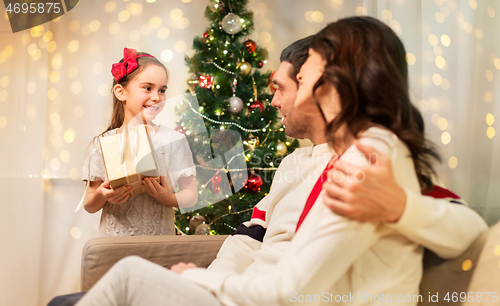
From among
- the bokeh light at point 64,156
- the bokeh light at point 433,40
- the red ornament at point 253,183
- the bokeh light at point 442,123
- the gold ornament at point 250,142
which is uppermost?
the bokeh light at point 433,40

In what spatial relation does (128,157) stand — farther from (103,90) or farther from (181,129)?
(103,90)

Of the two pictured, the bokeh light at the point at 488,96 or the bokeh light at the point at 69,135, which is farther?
the bokeh light at the point at 69,135

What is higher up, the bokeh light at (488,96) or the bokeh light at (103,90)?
the bokeh light at (488,96)

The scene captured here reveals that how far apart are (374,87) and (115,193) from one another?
35.6 inches

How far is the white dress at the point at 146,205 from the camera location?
133 cm

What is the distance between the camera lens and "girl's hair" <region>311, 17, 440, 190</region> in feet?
2.23

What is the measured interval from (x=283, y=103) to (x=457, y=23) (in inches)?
24.9

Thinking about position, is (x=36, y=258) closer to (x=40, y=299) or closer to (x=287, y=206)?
(x=40, y=299)

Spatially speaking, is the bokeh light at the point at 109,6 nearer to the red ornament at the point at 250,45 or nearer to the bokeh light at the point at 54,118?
the bokeh light at the point at 54,118

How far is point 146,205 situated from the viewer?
1347 mm

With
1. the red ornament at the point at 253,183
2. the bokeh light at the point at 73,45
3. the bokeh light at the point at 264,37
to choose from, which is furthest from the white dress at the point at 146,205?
the bokeh light at the point at 264,37

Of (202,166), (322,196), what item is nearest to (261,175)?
(202,166)

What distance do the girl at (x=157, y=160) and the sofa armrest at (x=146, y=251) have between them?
7.3 inches

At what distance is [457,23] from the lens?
1005 mm
